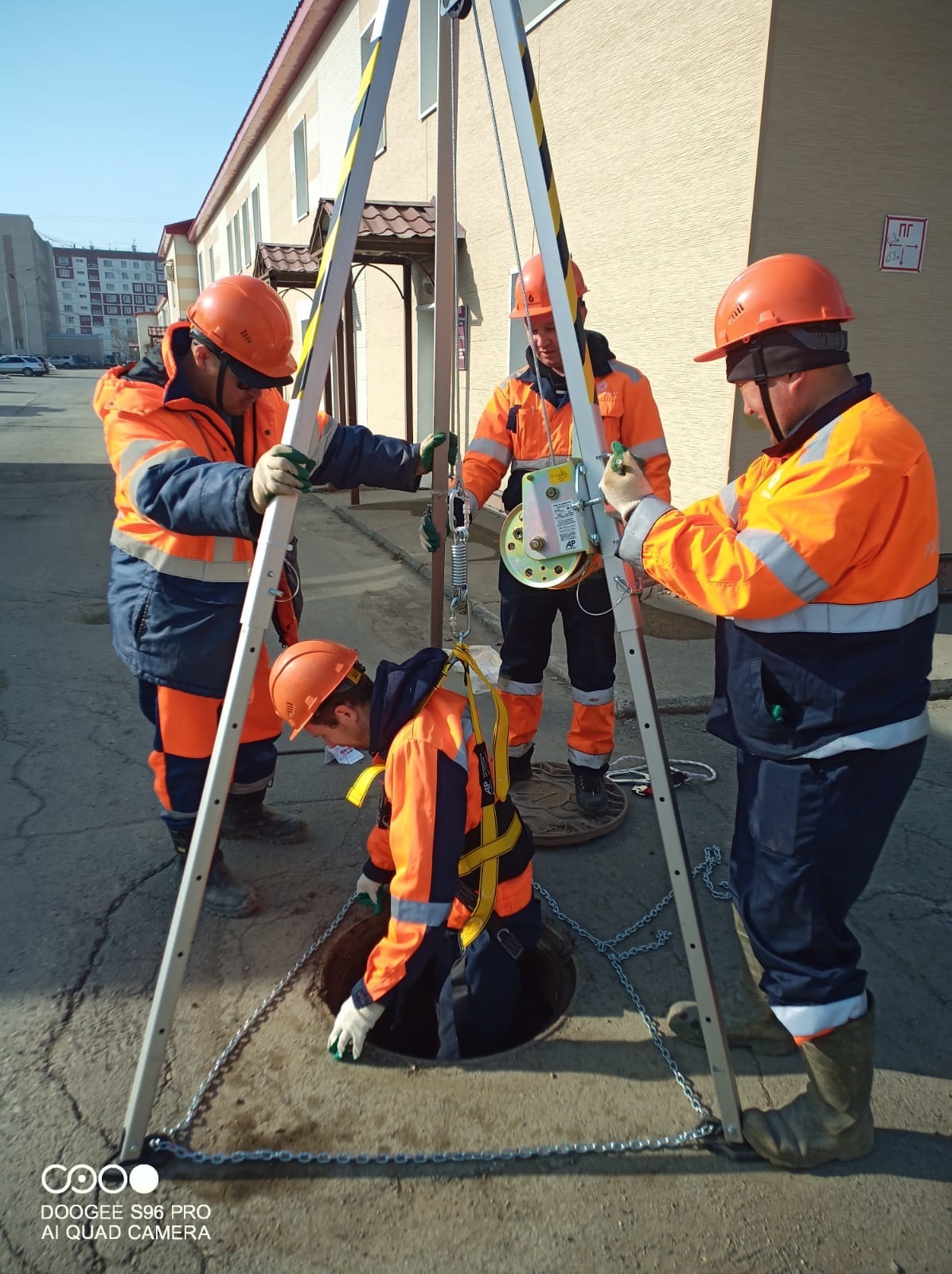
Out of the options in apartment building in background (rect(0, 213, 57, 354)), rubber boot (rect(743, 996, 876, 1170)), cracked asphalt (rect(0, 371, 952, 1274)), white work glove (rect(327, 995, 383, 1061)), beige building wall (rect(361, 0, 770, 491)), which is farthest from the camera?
apartment building in background (rect(0, 213, 57, 354))

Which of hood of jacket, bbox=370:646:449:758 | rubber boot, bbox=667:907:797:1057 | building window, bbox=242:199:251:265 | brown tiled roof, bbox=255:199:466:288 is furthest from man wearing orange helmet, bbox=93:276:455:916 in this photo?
building window, bbox=242:199:251:265

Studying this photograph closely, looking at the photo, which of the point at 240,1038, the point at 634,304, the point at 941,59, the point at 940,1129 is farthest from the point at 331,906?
the point at 941,59

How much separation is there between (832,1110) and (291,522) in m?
2.01

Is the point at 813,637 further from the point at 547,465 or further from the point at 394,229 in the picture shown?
the point at 394,229

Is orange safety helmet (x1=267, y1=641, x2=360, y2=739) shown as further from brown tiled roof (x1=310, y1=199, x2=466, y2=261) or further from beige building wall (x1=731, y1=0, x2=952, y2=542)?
brown tiled roof (x1=310, y1=199, x2=466, y2=261)

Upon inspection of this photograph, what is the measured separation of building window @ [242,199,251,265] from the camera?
25281 mm

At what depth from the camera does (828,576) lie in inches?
71.2

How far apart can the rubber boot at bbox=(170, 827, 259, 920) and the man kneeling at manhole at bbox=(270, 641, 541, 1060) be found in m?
0.59

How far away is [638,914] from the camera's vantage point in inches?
123

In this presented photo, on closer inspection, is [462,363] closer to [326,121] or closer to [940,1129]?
[326,121]

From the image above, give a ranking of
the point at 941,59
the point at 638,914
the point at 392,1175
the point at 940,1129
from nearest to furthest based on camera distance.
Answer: the point at 392,1175 → the point at 940,1129 → the point at 638,914 → the point at 941,59

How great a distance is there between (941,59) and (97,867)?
7316 mm

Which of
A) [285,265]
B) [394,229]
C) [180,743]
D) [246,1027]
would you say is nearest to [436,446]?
[180,743]

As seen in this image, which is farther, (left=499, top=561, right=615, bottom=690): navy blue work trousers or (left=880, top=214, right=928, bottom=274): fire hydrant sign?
(left=880, top=214, right=928, bottom=274): fire hydrant sign
